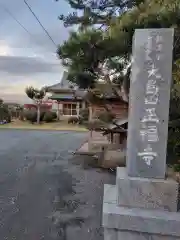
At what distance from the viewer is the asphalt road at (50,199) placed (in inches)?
154

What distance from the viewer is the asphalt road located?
3901 millimetres

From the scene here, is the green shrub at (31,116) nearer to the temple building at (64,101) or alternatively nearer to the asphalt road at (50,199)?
the temple building at (64,101)

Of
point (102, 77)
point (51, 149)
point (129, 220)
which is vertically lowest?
point (51, 149)

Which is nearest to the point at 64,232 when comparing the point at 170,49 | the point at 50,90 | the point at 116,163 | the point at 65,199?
the point at 65,199

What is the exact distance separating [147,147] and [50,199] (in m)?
2.93

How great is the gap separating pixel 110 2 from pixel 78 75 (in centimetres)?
264

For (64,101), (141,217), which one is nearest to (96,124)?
(141,217)

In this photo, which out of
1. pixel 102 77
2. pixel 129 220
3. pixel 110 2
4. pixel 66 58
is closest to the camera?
pixel 129 220

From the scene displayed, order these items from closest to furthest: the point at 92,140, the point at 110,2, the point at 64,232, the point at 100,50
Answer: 1. the point at 64,232
2. the point at 100,50
3. the point at 110,2
4. the point at 92,140

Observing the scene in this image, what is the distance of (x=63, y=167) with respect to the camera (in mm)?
8273

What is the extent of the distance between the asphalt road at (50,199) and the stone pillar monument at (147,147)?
3.76 ft

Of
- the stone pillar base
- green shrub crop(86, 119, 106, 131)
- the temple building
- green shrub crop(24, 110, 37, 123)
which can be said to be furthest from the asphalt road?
green shrub crop(24, 110, 37, 123)

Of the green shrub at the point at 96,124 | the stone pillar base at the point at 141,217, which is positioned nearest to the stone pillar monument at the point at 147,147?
the stone pillar base at the point at 141,217

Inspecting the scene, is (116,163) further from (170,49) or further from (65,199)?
(170,49)
